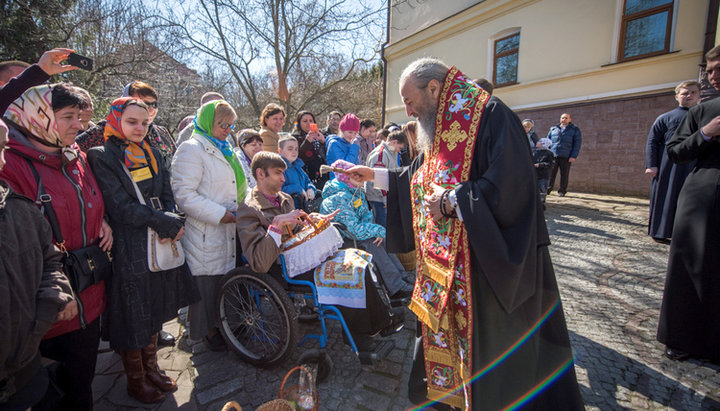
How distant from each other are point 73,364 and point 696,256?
4.19 m

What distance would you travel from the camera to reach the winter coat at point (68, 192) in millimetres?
1605

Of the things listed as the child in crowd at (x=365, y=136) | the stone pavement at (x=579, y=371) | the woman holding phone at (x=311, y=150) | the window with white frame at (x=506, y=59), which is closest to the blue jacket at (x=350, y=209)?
the stone pavement at (x=579, y=371)

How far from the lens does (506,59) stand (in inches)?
461

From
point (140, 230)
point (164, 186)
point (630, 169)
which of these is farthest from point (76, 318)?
point (630, 169)

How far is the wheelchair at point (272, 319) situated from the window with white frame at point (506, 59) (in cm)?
1172

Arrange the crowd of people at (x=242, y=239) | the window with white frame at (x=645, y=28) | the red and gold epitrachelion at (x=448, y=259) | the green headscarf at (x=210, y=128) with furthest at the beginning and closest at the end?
the window with white frame at (x=645, y=28)
the green headscarf at (x=210, y=128)
the red and gold epitrachelion at (x=448, y=259)
the crowd of people at (x=242, y=239)

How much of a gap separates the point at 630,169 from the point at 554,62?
3.98 m

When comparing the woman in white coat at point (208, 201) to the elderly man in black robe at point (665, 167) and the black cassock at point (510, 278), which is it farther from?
the elderly man in black robe at point (665, 167)

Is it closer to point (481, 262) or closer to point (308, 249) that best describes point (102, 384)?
point (308, 249)

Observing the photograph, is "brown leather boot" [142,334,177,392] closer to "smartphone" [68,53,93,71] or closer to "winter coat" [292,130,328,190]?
"smartphone" [68,53,93,71]

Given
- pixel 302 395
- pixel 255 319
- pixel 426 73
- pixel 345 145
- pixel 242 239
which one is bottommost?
pixel 302 395

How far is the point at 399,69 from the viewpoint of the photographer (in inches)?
615

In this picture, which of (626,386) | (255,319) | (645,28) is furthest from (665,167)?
(645,28)

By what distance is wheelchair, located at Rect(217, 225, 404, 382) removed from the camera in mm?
2432
